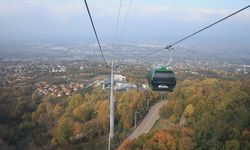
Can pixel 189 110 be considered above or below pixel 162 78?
below

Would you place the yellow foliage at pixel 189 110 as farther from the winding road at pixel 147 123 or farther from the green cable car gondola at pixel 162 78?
the green cable car gondola at pixel 162 78

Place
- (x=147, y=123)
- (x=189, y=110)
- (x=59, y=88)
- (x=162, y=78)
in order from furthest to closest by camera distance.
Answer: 1. (x=59, y=88)
2. (x=147, y=123)
3. (x=189, y=110)
4. (x=162, y=78)

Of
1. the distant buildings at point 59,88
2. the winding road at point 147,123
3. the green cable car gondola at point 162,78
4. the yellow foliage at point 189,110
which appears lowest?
the distant buildings at point 59,88

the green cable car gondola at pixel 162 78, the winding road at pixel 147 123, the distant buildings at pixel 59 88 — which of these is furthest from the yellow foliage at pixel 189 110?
the distant buildings at pixel 59 88

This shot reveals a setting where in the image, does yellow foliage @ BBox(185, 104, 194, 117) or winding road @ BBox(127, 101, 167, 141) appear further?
yellow foliage @ BBox(185, 104, 194, 117)

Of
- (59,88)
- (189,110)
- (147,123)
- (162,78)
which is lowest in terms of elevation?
(59,88)

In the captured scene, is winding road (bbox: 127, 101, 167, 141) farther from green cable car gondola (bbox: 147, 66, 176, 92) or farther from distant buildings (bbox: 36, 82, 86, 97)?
distant buildings (bbox: 36, 82, 86, 97)

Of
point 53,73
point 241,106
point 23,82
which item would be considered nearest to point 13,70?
point 53,73

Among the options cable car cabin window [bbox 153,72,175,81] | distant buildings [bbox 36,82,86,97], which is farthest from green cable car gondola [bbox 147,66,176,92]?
distant buildings [bbox 36,82,86,97]

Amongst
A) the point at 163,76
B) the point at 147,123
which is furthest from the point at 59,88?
the point at 163,76

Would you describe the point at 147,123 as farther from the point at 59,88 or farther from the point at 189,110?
the point at 59,88

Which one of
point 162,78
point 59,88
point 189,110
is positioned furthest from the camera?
point 59,88
